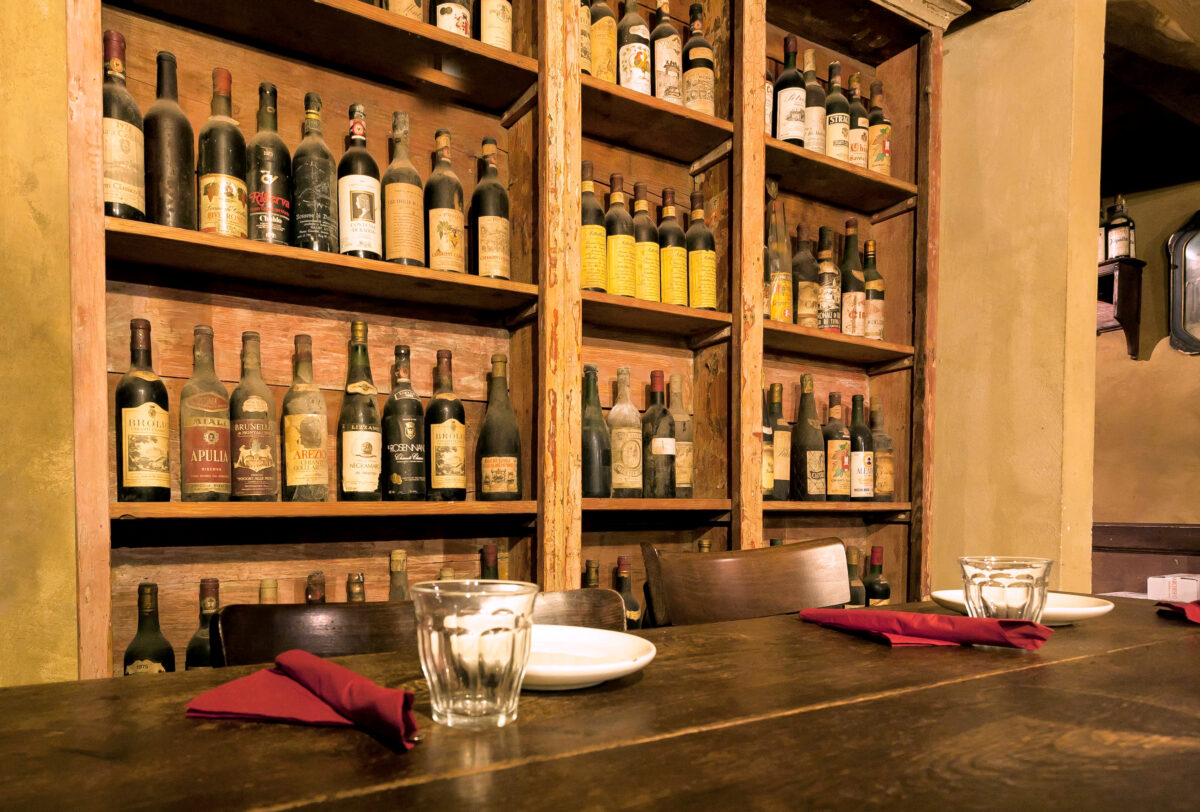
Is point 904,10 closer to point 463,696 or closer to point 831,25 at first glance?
point 831,25

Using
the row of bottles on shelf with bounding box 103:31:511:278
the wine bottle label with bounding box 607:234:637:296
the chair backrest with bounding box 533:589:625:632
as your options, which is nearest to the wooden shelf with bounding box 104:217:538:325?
the row of bottles on shelf with bounding box 103:31:511:278

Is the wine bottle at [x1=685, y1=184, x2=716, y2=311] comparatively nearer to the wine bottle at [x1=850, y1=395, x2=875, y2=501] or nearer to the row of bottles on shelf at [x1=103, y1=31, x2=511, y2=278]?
the row of bottles on shelf at [x1=103, y1=31, x2=511, y2=278]

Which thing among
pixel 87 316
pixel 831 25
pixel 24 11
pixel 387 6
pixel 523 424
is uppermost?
pixel 831 25

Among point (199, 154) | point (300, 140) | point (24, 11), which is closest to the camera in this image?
point (24, 11)

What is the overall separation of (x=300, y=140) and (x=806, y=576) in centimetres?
124

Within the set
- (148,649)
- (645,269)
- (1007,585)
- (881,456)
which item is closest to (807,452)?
(881,456)

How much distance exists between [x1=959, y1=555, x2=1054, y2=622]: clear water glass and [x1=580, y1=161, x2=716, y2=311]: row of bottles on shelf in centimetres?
108

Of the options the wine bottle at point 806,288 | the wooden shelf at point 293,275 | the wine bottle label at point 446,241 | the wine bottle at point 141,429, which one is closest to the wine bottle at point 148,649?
the wine bottle at point 141,429

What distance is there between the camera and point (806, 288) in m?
2.11

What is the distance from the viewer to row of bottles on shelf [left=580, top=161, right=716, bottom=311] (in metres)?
1.75

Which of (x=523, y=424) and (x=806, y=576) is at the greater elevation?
(x=523, y=424)

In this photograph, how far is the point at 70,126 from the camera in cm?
117

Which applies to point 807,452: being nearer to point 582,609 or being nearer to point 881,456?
point 881,456

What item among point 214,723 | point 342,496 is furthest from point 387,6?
point 214,723
